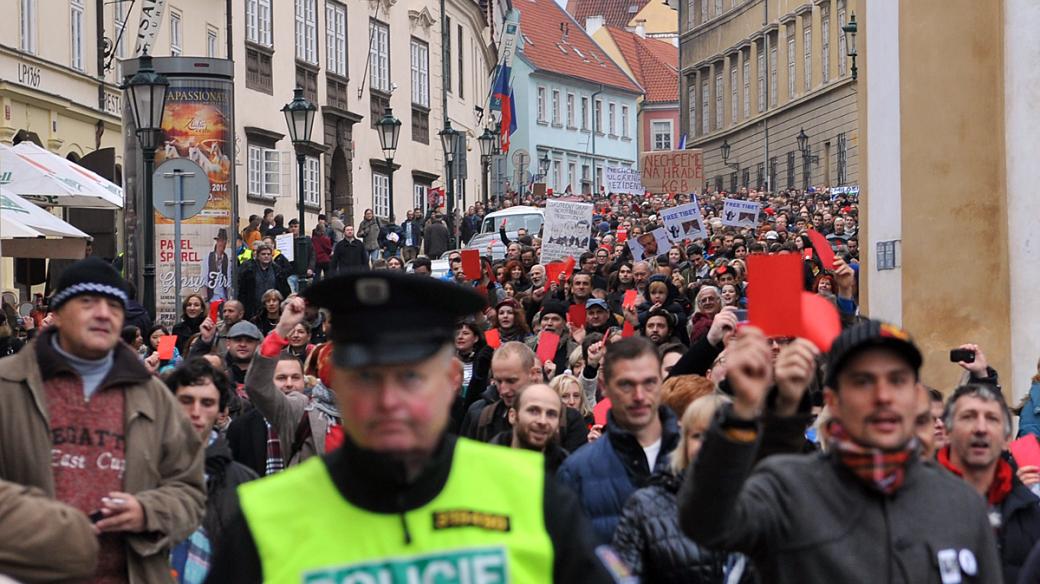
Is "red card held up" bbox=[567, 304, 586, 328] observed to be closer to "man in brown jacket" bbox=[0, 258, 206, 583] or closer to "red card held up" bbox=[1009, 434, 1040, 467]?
"red card held up" bbox=[1009, 434, 1040, 467]

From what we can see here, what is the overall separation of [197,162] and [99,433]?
17.9 m

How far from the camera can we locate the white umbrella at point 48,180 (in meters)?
17.7

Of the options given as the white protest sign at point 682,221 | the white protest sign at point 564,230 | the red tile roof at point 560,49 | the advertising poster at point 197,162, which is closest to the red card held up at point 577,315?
the white protest sign at point 564,230

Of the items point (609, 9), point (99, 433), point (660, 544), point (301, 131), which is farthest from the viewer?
point (609, 9)

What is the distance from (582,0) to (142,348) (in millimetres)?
117284

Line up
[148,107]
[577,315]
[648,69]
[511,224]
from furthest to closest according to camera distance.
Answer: [648,69], [511,224], [148,107], [577,315]

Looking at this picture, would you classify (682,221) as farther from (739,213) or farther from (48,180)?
(48,180)

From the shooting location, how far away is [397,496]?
131 inches

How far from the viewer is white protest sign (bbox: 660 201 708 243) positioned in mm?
23359

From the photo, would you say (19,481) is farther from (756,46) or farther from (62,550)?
(756,46)

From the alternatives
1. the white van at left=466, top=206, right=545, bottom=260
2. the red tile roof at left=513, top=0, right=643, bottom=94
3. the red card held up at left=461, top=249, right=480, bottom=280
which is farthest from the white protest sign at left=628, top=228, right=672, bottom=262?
the red tile roof at left=513, top=0, right=643, bottom=94

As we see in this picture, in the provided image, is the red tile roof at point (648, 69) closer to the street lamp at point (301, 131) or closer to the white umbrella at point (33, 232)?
the street lamp at point (301, 131)

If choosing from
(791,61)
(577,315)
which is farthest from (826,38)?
(577,315)

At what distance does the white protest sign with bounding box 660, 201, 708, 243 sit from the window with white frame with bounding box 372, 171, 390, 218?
26336 millimetres
